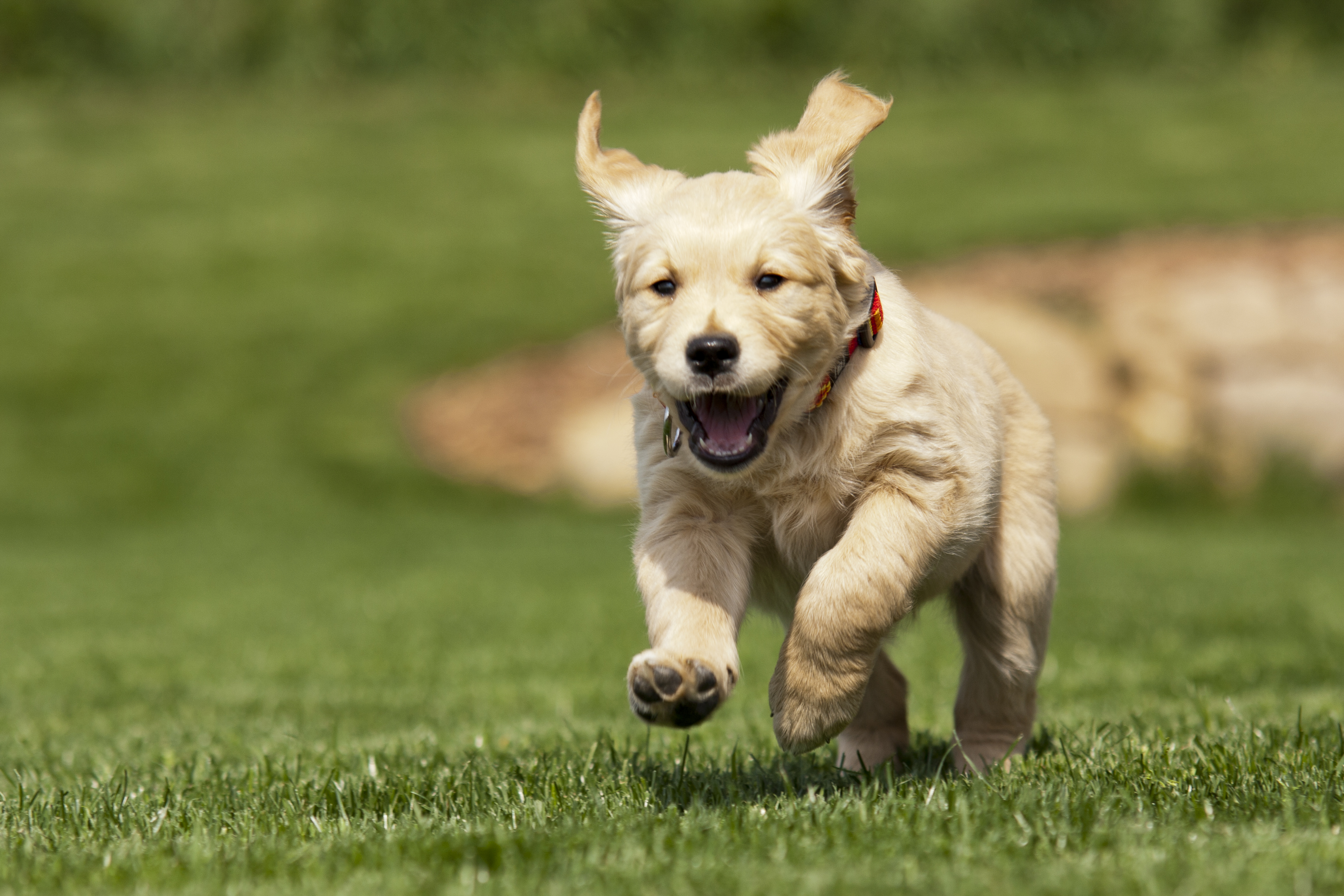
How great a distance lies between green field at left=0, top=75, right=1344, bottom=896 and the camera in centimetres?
292

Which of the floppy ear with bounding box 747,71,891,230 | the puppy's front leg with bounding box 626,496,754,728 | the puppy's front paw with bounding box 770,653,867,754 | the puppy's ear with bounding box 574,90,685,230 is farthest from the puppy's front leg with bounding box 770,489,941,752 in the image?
the puppy's ear with bounding box 574,90,685,230

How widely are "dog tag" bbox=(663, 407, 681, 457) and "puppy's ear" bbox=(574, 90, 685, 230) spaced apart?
0.54 metres

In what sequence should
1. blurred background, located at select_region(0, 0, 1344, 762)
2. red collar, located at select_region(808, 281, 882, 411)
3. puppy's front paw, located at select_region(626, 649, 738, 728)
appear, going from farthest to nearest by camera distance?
blurred background, located at select_region(0, 0, 1344, 762)
red collar, located at select_region(808, 281, 882, 411)
puppy's front paw, located at select_region(626, 649, 738, 728)

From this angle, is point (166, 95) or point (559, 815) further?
point (166, 95)

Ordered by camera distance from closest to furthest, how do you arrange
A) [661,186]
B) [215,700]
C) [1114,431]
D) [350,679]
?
1. [661,186]
2. [215,700]
3. [350,679]
4. [1114,431]

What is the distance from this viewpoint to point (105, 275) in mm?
17125

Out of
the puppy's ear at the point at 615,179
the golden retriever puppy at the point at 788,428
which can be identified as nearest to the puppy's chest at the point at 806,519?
the golden retriever puppy at the point at 788,428

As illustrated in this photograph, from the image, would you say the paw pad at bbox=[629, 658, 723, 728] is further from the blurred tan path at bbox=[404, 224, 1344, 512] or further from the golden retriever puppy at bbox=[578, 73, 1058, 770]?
the blurred tan path at bbox=[404, 224, 1344, 512]

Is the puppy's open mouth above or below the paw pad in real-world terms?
above

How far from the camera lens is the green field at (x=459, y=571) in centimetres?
292

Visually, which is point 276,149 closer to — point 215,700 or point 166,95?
point 166,95

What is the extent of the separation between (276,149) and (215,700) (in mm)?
15639

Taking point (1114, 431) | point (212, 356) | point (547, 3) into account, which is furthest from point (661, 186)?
point (547, 3)

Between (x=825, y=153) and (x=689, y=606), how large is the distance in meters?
1.23
